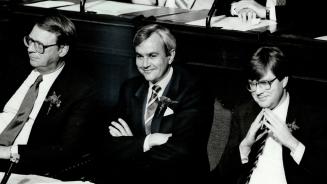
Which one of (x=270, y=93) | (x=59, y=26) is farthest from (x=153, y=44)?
(x=270, y=93)

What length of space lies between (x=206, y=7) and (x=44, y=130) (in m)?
2.07

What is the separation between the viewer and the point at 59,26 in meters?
3.24

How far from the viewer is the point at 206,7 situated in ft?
15.4

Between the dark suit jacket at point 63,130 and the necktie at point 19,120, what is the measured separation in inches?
4.5

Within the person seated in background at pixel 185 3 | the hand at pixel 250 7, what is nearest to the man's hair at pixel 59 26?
the hand at pixel 250 7

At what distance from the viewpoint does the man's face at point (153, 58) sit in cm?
306

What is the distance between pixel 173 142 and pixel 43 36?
3.34 feet

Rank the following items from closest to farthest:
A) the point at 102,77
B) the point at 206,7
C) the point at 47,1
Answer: the point at 102,77 < the point at 47,1 < the point at 206,7

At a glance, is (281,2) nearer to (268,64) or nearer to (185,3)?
(185,3)

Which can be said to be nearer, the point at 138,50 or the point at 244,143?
the point at 244,143

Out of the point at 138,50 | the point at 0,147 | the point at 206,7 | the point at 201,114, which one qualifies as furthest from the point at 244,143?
the point at 206,7

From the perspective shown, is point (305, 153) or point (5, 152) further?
point (5, 152)

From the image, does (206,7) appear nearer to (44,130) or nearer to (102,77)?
(102,77)

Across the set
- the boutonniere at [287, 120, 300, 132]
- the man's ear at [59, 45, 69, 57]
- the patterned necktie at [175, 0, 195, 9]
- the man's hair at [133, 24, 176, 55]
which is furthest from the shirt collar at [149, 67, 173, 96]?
the patterned necktie at [175, 0, 195, 9]
